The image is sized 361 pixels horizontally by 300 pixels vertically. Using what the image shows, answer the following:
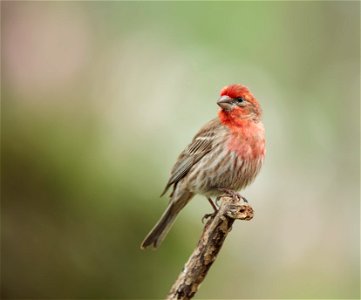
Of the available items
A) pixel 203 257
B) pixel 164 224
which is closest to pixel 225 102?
pixel 164 224

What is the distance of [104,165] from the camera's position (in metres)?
7.06

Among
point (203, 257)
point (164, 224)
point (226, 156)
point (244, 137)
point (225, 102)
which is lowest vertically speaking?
point (203, 257)

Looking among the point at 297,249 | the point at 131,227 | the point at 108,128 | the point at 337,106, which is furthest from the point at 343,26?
the point at 131,227

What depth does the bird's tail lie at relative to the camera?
5770 millimetres

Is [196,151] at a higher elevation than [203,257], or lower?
higher

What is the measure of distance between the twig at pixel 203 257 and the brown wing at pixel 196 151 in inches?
55.6

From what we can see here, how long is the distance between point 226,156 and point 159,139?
247 cm

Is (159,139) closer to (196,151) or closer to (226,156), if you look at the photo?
(196,151)

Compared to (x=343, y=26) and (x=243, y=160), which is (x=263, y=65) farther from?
(x=243, y=160)

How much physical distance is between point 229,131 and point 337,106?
520 cm

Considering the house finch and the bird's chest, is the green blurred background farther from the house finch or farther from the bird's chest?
the bird's chest

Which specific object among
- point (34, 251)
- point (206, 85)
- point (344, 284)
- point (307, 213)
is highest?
point (206, 85)

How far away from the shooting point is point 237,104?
5.77m

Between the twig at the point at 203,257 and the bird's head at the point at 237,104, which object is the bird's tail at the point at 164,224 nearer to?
the bird's head at the point at 237,104
